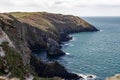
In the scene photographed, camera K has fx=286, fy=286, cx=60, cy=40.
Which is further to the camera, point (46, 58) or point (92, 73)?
point (46, 58)

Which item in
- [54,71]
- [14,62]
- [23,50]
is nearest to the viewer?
[14,62]

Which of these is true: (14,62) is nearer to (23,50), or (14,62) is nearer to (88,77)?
(23,50)

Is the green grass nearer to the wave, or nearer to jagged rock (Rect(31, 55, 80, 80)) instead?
jagged rock (Rect(31, 55, 80, 80))

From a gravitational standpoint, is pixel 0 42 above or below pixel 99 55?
above

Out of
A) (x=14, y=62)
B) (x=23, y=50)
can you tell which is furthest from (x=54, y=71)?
(x=14, y=62)

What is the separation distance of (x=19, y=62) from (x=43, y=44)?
317 ft

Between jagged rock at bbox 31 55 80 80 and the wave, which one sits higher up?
jagged rock at bbox 31 55 80 80

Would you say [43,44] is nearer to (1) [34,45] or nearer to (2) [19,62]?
(1) [34,45]

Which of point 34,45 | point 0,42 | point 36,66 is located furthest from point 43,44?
point 0,42

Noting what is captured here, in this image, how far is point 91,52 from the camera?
15538 cm

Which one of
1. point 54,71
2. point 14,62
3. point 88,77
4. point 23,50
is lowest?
point 88,77

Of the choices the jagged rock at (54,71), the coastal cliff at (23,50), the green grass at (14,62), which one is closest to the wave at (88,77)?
the jagged rock at (54,71)

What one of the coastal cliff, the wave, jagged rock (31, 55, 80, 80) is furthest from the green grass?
the wave

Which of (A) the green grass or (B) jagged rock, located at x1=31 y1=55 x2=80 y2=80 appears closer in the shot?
(A) the green grass
